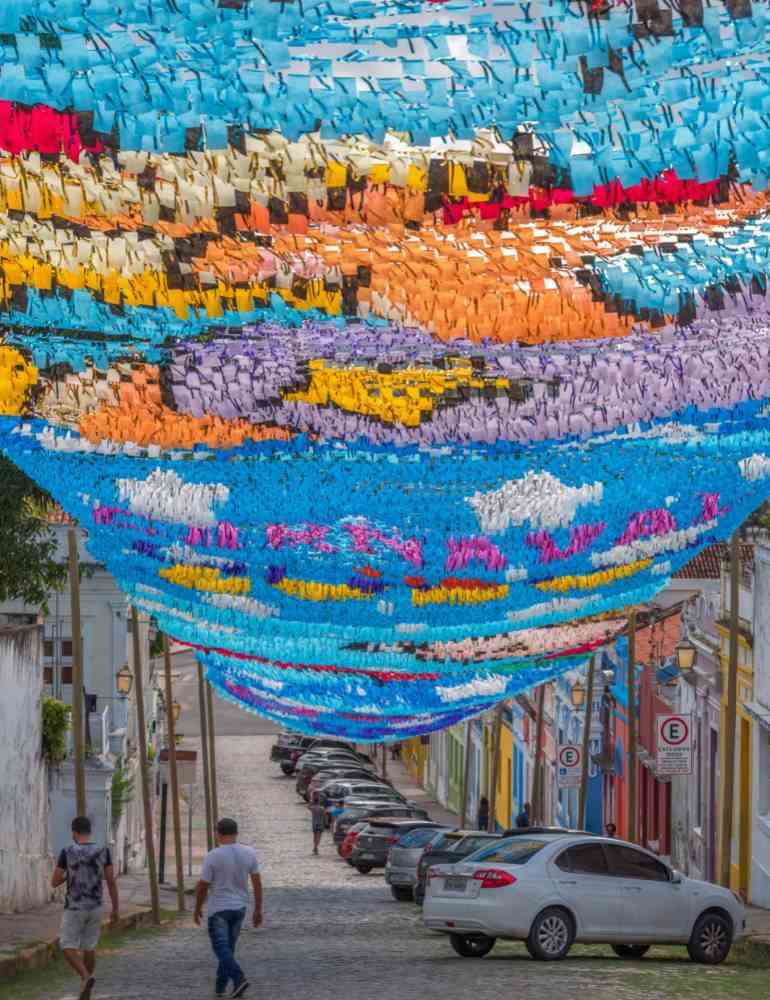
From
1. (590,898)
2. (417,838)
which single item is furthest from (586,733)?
(590,898)

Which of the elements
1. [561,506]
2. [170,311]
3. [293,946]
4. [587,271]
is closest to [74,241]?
[170,311]

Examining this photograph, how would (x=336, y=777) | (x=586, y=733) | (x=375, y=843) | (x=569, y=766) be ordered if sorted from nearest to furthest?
(x=586, y=733) → (x=569, y=766) → (x=375, y=843) → (x=336, y=777)

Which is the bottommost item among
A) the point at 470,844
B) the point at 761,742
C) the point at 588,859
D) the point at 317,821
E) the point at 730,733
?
the point at 317,821

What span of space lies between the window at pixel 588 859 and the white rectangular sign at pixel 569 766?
20.0 meters

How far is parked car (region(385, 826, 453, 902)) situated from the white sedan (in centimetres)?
1308

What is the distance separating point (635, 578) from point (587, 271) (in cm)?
1020

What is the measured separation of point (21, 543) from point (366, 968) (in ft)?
43.4

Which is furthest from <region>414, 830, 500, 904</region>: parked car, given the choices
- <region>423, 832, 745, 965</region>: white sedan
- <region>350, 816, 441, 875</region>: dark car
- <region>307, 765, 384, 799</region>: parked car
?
<region>307, 765, 384, 799</region>: parked car

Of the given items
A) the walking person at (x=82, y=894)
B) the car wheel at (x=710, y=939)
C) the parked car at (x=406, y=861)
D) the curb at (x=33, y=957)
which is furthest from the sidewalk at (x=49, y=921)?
the car wheel at (x=710, y=939)

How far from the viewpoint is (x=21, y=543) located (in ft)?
100

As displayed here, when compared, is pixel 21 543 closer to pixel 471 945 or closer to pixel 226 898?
pixel 471 945

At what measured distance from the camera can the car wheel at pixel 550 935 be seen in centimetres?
1923

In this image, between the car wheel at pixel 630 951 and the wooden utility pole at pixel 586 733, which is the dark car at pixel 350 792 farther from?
the car wheel at pixel 630 951

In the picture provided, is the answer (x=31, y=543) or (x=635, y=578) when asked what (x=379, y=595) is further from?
(x=31, y=543)
